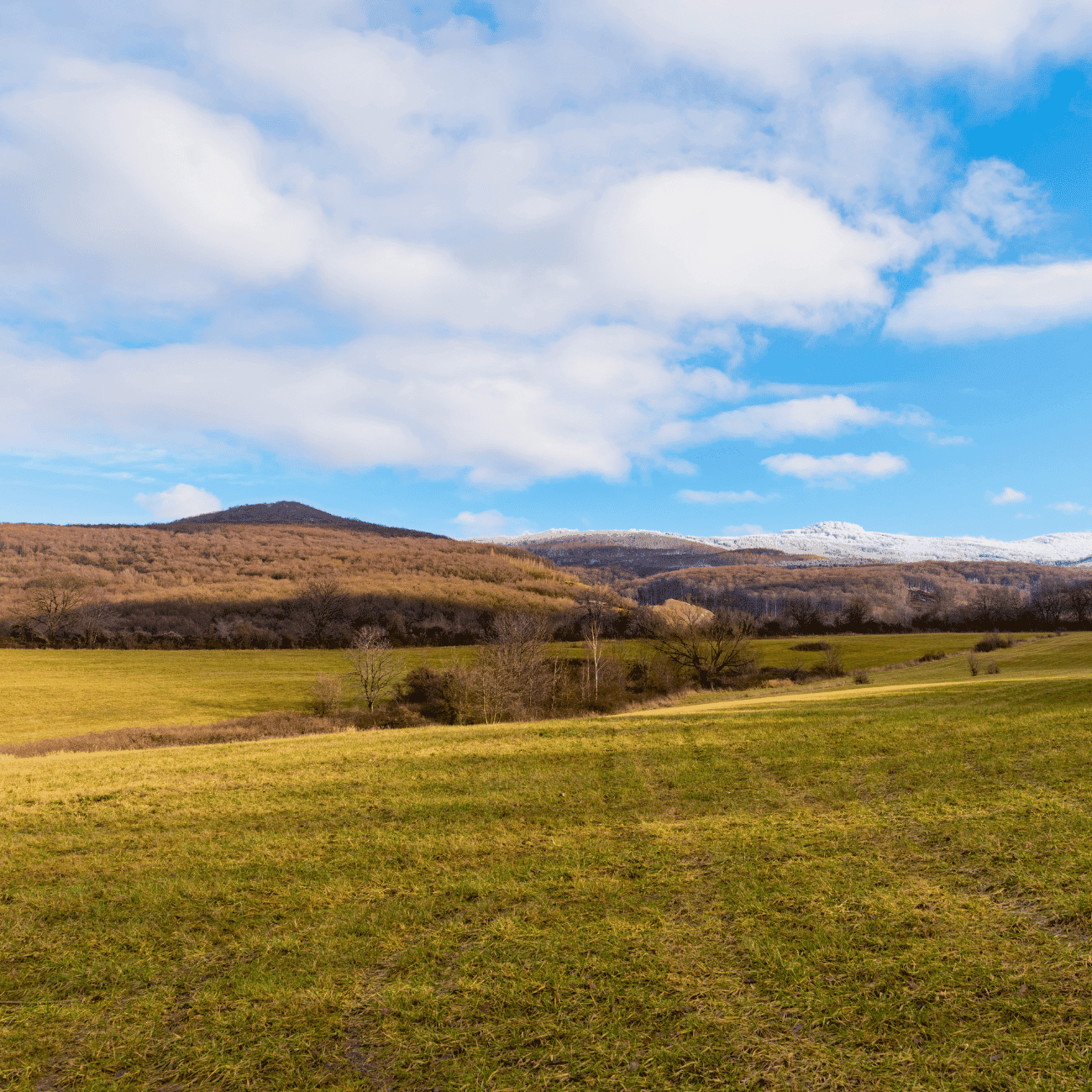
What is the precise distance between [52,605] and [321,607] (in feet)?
127

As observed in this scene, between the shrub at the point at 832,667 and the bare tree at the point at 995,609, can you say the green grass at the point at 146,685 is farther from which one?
the bare tree at the point at 995,609

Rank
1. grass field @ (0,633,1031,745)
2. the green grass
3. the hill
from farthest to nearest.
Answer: the hill → grass field @ (0,633,1031,745) → the green grass

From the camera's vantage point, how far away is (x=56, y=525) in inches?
6521

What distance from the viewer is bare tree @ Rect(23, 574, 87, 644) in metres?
87.6

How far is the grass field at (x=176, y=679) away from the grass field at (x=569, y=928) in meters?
42.3

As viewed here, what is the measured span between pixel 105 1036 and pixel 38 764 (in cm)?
1477

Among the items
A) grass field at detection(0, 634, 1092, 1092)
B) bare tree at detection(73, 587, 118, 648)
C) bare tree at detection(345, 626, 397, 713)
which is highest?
bare tree at detection(73, 587, 118, 648)

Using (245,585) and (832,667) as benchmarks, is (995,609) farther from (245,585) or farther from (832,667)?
(245,585)

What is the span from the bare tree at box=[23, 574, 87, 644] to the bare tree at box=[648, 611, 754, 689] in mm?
86253

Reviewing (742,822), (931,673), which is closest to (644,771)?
(742,822)

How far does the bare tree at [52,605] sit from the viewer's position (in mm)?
87562

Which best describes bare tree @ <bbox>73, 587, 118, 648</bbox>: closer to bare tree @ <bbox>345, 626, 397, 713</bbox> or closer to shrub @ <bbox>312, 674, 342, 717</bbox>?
shrub @ <bbox>312, 674, 342, 717</bbox>

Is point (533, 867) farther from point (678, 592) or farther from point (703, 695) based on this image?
point (678, 592)

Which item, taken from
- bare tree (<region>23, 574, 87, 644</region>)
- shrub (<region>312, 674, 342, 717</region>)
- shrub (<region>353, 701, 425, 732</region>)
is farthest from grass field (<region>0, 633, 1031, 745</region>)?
bare tree (<region>23, 574, 87, 644</region>)
